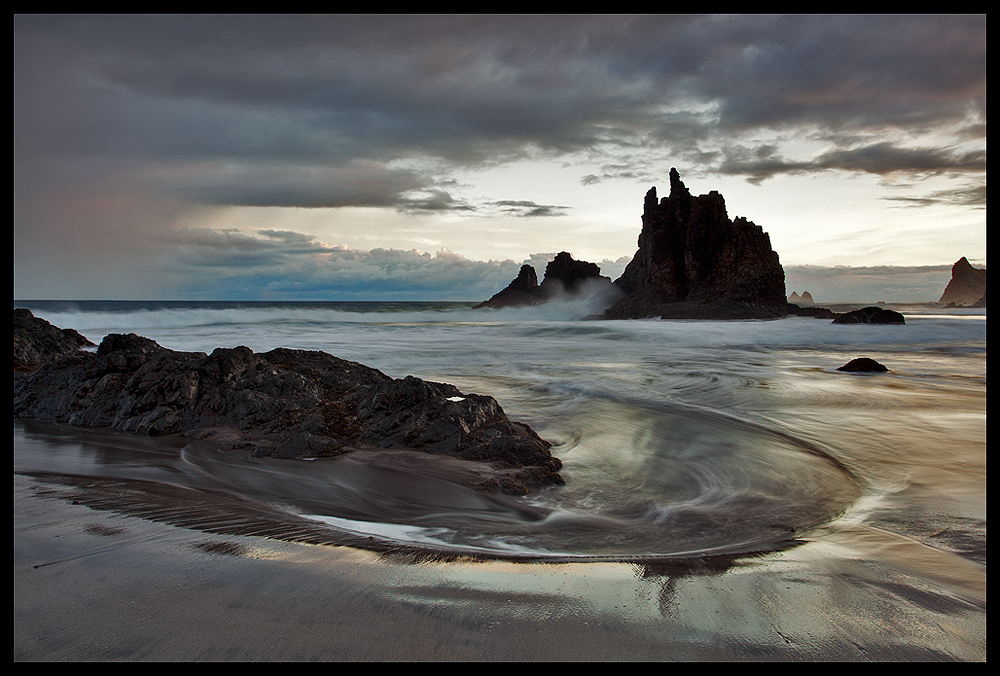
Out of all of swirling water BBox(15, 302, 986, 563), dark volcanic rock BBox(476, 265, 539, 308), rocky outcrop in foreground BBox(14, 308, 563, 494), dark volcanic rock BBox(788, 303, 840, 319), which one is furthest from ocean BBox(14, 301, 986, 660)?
dark volcanic rock BBox(476, 265, 539, 308)

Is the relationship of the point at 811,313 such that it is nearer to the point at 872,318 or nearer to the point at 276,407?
the point at 872,318

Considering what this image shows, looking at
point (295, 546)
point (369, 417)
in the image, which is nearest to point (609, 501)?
point (295, 546)

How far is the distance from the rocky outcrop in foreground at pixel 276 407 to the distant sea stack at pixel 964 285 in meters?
137

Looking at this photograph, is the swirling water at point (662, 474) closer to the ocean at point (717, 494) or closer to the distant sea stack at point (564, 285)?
the ocean at point (717, 494)

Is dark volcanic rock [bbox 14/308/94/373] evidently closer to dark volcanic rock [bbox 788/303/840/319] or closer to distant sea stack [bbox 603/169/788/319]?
distant sea stack [bbox 603/169/788/319]

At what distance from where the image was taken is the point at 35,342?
8.86 meters

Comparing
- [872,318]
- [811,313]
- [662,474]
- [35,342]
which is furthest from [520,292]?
[662,474]

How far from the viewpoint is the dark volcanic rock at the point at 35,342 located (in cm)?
824

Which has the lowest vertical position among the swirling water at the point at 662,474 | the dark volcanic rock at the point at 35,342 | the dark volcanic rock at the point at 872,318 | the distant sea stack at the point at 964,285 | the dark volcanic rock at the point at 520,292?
the swirling water at the point at 662,474

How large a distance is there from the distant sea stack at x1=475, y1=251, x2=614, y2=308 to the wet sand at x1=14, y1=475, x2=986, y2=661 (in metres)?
49.5

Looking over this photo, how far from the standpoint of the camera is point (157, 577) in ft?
6.31

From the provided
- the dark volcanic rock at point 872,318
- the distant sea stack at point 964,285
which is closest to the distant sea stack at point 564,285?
the dark volcanic rock at point 872,318

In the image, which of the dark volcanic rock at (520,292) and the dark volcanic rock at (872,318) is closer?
the dark volcanic rock at (872,318)

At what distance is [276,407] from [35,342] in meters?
7.21
